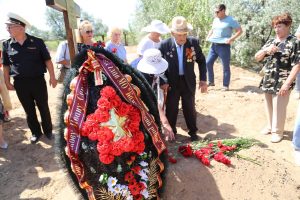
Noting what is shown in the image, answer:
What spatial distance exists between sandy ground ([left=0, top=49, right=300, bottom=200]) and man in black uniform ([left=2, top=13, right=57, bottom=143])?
0.84 meters

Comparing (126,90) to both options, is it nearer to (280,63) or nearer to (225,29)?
(280,63)

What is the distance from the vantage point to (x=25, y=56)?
4.62m

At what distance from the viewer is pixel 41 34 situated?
131ft

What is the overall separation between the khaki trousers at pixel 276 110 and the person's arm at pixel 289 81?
0.17 meters

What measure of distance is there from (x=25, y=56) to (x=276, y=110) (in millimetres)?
3952

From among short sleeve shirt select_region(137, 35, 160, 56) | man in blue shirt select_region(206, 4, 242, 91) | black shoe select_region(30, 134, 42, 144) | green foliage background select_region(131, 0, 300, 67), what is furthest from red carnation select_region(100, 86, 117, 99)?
green foliage background select_region(131, 0, 300, 67)

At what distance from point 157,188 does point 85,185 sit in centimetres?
70

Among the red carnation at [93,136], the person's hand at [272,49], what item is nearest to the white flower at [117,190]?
the red carnation at [93,136]

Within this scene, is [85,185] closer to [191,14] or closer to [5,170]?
[5,170]

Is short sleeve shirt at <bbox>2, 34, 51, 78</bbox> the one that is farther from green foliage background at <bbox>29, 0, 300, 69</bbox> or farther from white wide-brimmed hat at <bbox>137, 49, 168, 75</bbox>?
green foliage background at <bbox>29, 0, 300, 69</bbox>

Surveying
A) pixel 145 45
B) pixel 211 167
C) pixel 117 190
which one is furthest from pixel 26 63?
pixel 211 167

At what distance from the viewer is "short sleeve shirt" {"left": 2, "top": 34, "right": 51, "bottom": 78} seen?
4590mm

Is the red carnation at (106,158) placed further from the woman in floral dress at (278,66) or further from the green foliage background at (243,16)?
the green foliage background at (243,16)

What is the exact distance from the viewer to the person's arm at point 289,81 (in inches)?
173
